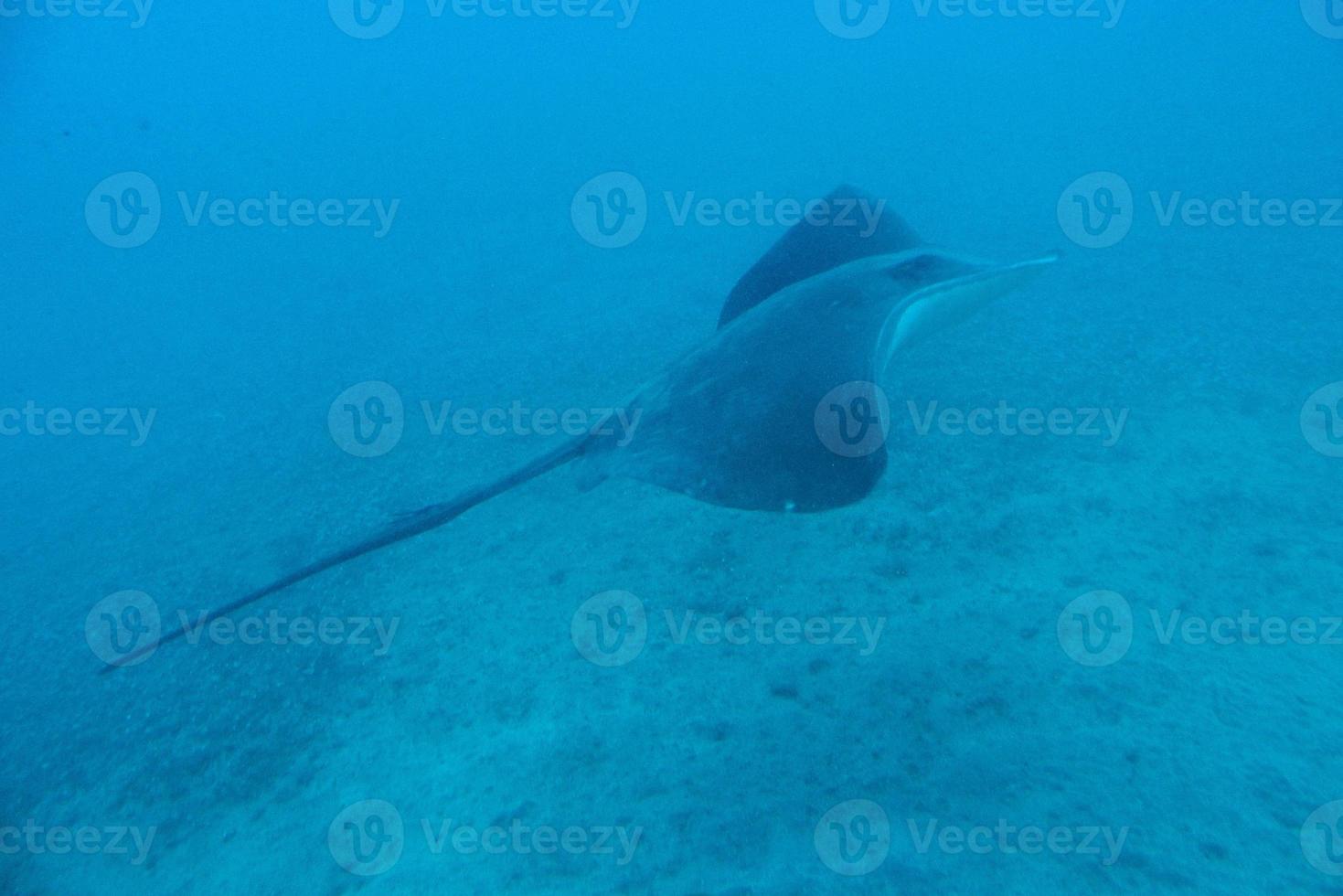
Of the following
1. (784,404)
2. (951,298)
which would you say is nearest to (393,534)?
(784,404)

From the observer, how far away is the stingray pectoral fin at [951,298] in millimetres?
4016

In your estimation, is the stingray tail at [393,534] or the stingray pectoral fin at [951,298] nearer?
the stingray tail at [393,534]

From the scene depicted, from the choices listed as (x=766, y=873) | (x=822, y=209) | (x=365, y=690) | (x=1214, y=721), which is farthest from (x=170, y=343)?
(x=1214, y=721)

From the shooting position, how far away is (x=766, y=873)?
8.73 ft

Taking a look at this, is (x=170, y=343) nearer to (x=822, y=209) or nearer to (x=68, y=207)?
(x=822, y=209)

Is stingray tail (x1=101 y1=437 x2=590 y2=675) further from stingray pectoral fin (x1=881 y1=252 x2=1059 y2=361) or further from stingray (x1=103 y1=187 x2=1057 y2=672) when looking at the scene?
stingray pectoral fin (x1=881 y1=252 x2=1059 y2=361)

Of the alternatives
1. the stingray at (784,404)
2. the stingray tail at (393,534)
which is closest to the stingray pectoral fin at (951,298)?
the stingray at (784,404)

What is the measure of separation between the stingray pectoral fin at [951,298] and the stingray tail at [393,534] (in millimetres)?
2221

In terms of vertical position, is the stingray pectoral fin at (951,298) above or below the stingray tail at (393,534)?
above

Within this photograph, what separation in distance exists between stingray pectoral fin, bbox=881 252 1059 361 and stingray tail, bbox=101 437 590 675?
2.22m

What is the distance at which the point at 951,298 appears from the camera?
14.5ft

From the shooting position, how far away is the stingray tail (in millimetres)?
3137

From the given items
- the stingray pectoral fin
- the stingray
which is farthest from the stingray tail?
the stingray pectoral fin

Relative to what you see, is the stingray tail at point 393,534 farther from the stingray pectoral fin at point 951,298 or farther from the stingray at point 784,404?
the stingray pectoral fin at point 951,298
